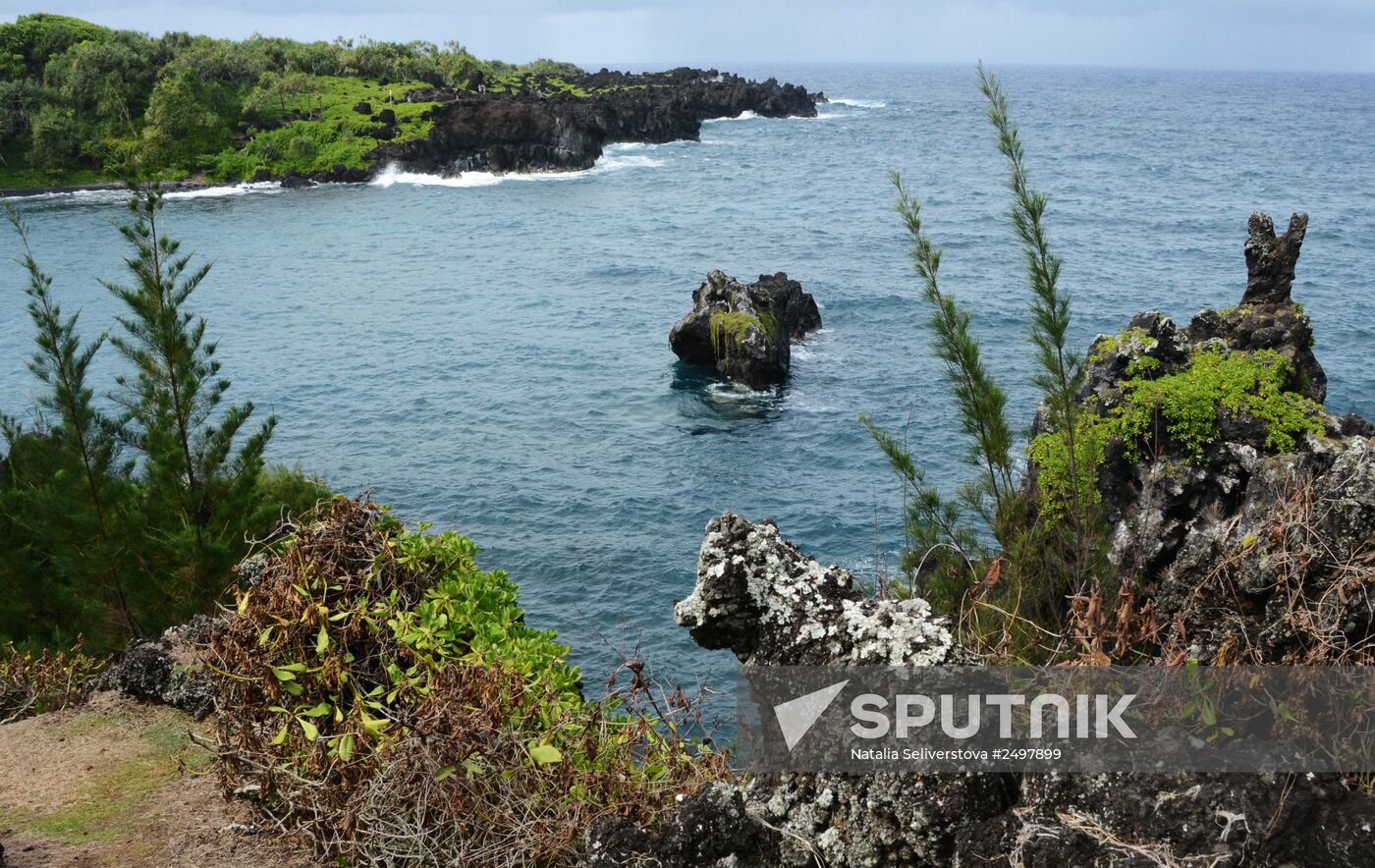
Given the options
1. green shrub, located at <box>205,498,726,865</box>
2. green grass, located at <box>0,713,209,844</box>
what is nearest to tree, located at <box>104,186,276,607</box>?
green grass, located at <box>0,713,209,844</box>

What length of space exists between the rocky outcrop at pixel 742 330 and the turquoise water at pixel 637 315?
3.52ft

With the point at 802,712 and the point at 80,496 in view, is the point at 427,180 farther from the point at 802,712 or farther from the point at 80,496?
the point at 802,712

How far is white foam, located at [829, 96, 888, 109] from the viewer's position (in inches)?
6256

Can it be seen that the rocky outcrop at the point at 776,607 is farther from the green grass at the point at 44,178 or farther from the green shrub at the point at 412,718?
the green grass at the point at 44,178

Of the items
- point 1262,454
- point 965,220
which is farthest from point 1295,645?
point 965,220

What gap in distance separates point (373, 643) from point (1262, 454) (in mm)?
12836

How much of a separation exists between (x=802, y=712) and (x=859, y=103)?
171036mm

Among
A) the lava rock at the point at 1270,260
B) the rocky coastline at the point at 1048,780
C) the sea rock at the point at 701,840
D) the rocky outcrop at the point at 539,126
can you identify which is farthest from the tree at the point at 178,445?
the rocky outcrop at the point at 539,126

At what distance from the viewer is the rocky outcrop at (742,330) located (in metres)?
37.7

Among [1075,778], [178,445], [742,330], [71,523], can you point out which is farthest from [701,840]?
[742,330]

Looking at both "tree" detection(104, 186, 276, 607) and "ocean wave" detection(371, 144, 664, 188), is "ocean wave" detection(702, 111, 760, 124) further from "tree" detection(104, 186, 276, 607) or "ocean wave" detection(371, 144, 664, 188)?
"tree" detection(104, 186, 276, 607)

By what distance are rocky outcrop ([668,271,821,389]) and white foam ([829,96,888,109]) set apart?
407 ft

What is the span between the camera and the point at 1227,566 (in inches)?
213

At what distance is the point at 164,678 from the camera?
10781 millimetres
